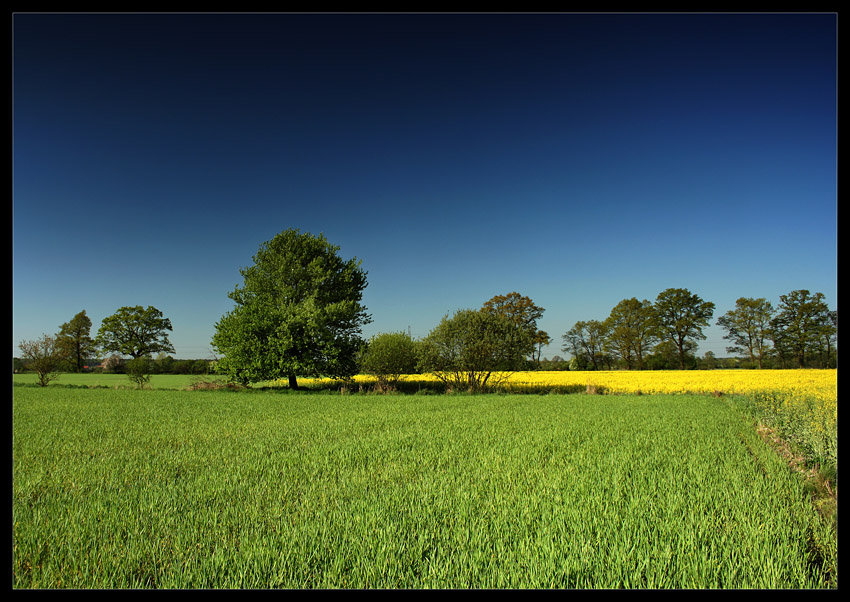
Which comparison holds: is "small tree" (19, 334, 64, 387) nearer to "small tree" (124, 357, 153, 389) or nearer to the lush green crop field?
"small tree" (124, 357, 153, 389)

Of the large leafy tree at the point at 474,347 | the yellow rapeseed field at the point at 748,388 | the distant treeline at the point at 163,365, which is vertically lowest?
the distant treeline at the point at 163,365

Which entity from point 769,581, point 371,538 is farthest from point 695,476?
point 371,538

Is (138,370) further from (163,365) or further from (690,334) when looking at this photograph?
(690,334)

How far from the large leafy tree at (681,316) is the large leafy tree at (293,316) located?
144 ft

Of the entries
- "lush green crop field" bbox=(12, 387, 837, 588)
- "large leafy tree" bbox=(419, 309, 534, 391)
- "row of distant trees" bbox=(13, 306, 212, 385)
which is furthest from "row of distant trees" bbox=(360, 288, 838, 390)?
"row of distant trees" bbox=(13, 306, 212, 385)

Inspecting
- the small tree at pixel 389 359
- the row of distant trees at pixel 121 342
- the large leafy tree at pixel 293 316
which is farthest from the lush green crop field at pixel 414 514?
the row of distant trees at pixel 121 342

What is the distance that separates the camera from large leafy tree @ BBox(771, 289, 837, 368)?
40.4 metres

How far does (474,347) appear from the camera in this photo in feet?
85.1

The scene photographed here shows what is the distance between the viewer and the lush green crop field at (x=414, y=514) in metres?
3.05

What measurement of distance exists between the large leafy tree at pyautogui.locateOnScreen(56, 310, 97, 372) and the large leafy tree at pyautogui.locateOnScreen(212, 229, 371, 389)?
3339 centimetres

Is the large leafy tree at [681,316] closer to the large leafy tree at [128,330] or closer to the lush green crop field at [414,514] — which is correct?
the lush green crop field at [414,514]

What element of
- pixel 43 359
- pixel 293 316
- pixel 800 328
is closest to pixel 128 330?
pixel 43 359
